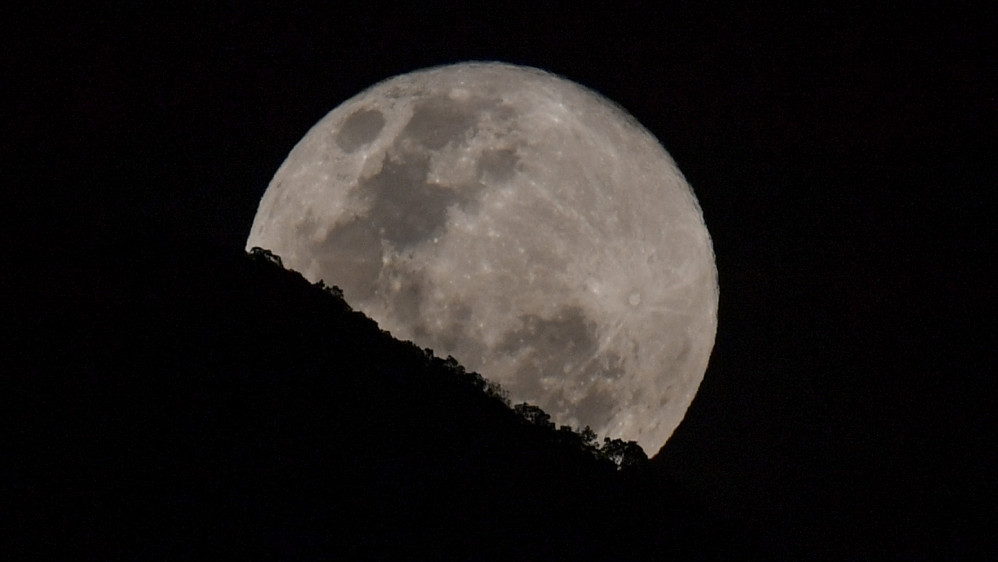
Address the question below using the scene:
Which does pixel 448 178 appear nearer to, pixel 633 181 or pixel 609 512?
pixel 633 181

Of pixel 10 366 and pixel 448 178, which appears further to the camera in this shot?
pixel 448 178

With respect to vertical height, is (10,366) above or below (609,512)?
above

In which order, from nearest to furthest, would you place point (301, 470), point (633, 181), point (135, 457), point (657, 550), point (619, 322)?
point (135, 457) → point (301, 470) → point (657, 550) → point (619, 322) → point (633, 181)

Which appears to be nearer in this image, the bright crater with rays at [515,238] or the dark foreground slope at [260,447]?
the dark foreground slope at [260,447]

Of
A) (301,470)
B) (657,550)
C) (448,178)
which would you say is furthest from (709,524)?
(448,178)

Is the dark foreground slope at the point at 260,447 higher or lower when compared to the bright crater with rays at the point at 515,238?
lower
